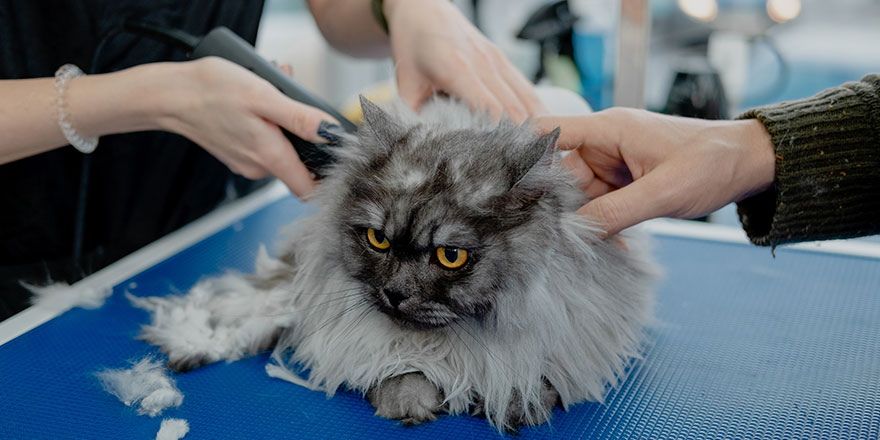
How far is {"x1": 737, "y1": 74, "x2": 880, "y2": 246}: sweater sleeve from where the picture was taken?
108cm

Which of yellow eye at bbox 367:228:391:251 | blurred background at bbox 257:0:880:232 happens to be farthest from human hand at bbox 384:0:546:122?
blurred background at bbox 257:0:880:232

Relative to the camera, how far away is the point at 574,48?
10.7 feet

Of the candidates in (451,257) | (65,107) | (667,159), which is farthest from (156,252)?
(667,159)

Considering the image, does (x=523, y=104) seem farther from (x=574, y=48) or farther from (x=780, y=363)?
(x=574, y=48)

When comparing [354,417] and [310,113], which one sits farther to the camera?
[310,113]

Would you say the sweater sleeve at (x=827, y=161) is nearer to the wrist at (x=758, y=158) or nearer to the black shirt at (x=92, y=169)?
the wrist at (x=758, y=158)

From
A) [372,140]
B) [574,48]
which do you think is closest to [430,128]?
[372,140]

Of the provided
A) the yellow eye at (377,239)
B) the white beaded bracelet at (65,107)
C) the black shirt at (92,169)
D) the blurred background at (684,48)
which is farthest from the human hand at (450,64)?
the blurred background at (684,48)

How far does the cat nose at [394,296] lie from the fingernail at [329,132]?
318 millimetres

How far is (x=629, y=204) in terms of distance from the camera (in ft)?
3.41

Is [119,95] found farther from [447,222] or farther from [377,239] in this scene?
[447,222]

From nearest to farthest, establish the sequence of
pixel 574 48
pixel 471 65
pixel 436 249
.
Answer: pixel 436 249
pixel 471 65
pixel 574 48

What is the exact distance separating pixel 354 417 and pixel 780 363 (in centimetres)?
69

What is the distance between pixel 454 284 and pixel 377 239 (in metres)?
0.14
